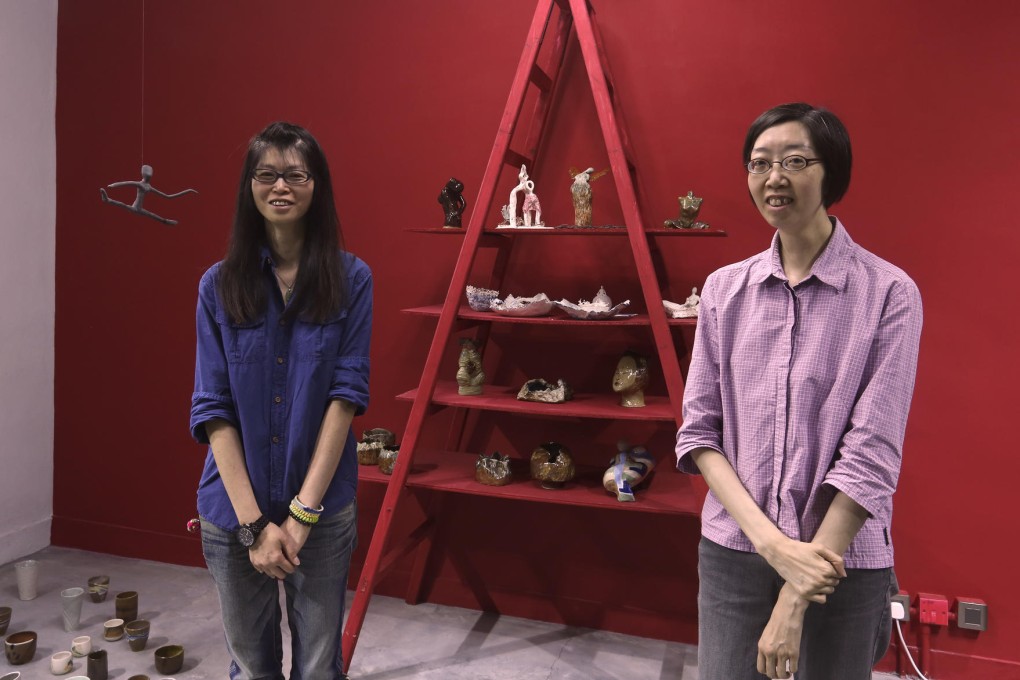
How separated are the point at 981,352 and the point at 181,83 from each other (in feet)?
9.96

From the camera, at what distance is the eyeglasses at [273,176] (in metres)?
1.51

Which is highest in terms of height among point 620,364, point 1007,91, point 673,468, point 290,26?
point 290,26

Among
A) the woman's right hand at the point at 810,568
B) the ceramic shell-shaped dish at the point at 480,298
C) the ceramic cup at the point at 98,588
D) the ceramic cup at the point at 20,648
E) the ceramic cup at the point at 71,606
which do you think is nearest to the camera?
the woman's right hand at the point at 810,568

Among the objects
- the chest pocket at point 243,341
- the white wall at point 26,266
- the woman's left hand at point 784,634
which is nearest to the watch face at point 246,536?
the chest pocket at point 243,341

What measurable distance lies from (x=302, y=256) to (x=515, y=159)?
1.16m

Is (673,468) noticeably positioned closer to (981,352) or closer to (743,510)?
(981,352)

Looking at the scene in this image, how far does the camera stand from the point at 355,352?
1585mm

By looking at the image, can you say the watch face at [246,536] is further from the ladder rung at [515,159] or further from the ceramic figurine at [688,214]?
the ceramic figurine at [688,214]

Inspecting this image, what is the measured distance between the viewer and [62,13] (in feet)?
10.6

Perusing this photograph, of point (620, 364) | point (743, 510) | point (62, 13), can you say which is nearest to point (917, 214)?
point (620, 364)

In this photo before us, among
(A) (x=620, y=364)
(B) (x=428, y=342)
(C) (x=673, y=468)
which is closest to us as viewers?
(A) (x=620, y=364)

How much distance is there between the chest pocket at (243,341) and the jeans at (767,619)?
0.89 m

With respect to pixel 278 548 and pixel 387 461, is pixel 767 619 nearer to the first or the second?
pixel 278 548

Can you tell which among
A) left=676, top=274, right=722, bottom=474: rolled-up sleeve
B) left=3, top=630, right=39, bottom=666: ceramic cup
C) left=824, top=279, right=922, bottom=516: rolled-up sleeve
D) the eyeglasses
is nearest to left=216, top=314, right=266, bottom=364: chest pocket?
the eyeglasses
